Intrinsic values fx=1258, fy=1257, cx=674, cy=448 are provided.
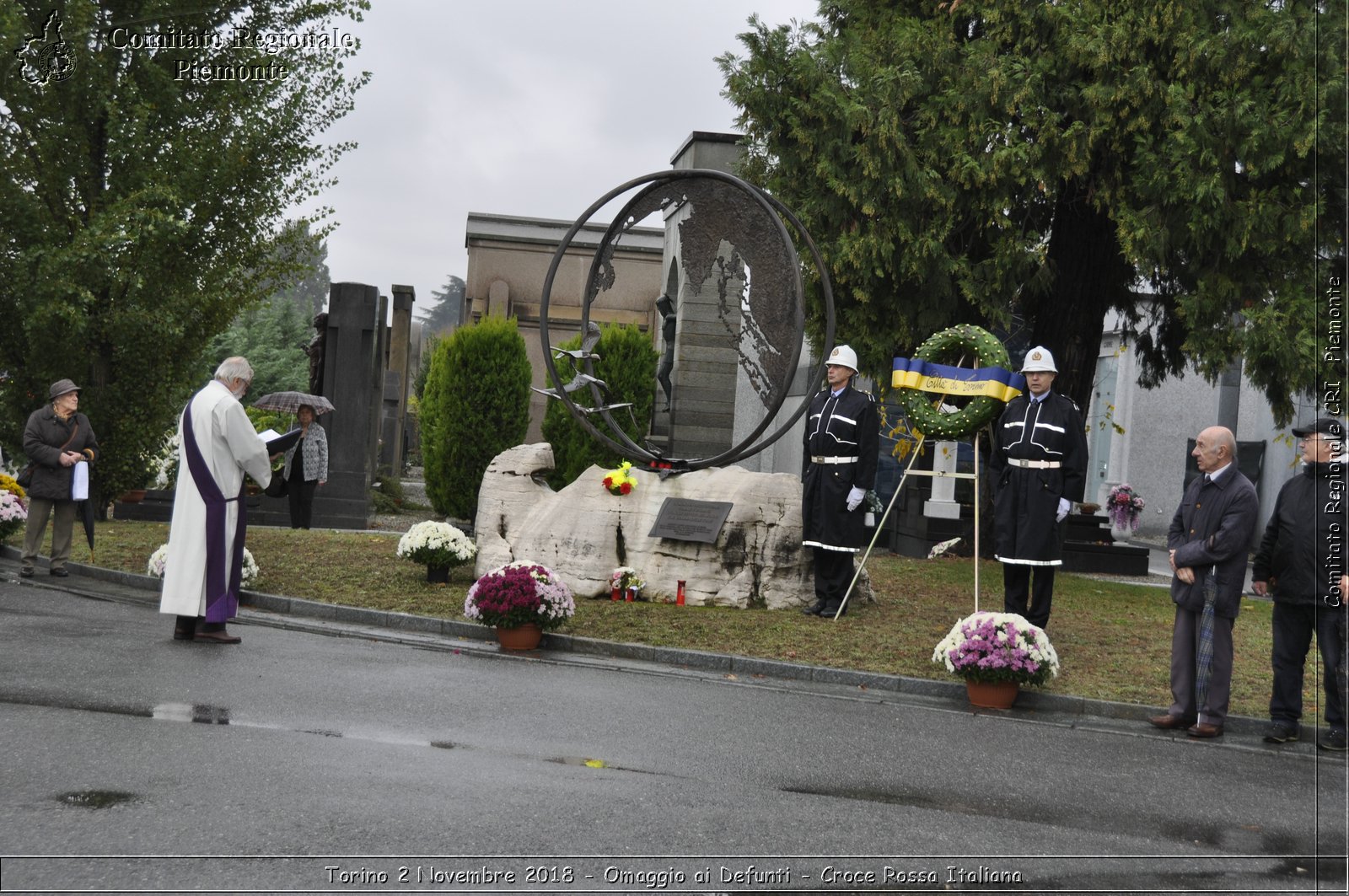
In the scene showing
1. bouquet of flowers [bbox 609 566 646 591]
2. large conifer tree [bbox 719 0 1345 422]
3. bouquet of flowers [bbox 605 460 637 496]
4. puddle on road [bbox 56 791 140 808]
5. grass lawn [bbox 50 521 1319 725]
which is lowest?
puddle on road [bbox 56 791 140 808]

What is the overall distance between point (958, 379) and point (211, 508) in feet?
20.8

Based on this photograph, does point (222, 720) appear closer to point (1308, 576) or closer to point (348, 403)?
point (1308, 576)

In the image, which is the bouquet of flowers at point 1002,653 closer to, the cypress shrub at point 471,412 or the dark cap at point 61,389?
the dark cap at point 61,389

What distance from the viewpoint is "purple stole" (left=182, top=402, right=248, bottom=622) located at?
8930 millimetres

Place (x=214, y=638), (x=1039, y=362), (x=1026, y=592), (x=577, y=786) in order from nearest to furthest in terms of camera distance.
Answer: (x=577, y=786) < (x=214, y=638) < (x=1039, y=362) < (x=1026, y=592)

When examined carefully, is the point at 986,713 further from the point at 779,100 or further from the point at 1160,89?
the point at 779,100

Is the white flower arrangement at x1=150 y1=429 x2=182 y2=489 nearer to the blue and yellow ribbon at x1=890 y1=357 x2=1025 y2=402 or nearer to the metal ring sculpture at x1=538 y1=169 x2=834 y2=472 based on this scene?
the metal ring sculpture at x1=538 y1=169 x2=834 y2=472

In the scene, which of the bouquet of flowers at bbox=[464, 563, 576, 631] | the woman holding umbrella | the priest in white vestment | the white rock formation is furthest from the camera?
the woman holding umbrella

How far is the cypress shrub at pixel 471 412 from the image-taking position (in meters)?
20.1

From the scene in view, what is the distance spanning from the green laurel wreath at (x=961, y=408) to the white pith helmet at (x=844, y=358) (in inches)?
21.2

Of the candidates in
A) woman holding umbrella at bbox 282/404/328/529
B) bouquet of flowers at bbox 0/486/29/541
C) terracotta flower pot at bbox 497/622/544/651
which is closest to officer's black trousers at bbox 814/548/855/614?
terracotta flower pot at bbox 497/622/544/651

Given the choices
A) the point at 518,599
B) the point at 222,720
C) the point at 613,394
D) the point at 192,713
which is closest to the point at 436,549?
the point at 518,599

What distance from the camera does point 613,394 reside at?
20625 millimetres

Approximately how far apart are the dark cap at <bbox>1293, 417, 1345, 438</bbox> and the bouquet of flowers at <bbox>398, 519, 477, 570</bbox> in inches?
289
